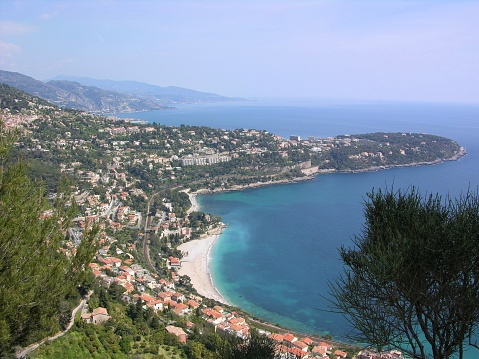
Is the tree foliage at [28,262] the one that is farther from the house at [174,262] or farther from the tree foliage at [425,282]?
the house at [174,262]

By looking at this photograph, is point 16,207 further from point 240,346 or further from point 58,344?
point 58,344

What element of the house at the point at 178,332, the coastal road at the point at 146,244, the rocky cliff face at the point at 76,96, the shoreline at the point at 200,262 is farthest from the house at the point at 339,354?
the rocky cliff face at the point at 76,96

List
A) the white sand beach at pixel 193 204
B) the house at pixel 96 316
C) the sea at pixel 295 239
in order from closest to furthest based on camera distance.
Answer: the house at pixel 96 316 < the sea at pixel 295 239 < the white sand beach at pixel 193 204

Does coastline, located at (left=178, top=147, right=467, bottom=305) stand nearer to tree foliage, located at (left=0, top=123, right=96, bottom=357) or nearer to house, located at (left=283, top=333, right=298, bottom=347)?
house, located at (left=283, top=333, right=298, bottom=347)

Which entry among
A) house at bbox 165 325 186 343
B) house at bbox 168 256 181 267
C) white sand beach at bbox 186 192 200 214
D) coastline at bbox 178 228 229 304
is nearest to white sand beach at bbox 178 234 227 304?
coastline at bbox 178 228 229 304

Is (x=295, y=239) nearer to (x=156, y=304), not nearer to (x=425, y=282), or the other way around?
(x=156, y=304)

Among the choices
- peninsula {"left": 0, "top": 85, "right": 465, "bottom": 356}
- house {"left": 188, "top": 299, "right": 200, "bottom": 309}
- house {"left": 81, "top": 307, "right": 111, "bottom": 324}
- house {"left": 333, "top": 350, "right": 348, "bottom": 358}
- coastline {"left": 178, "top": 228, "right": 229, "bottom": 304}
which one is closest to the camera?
house {"left": 81, "top": 307, "right": 111, "bottom": 324}
